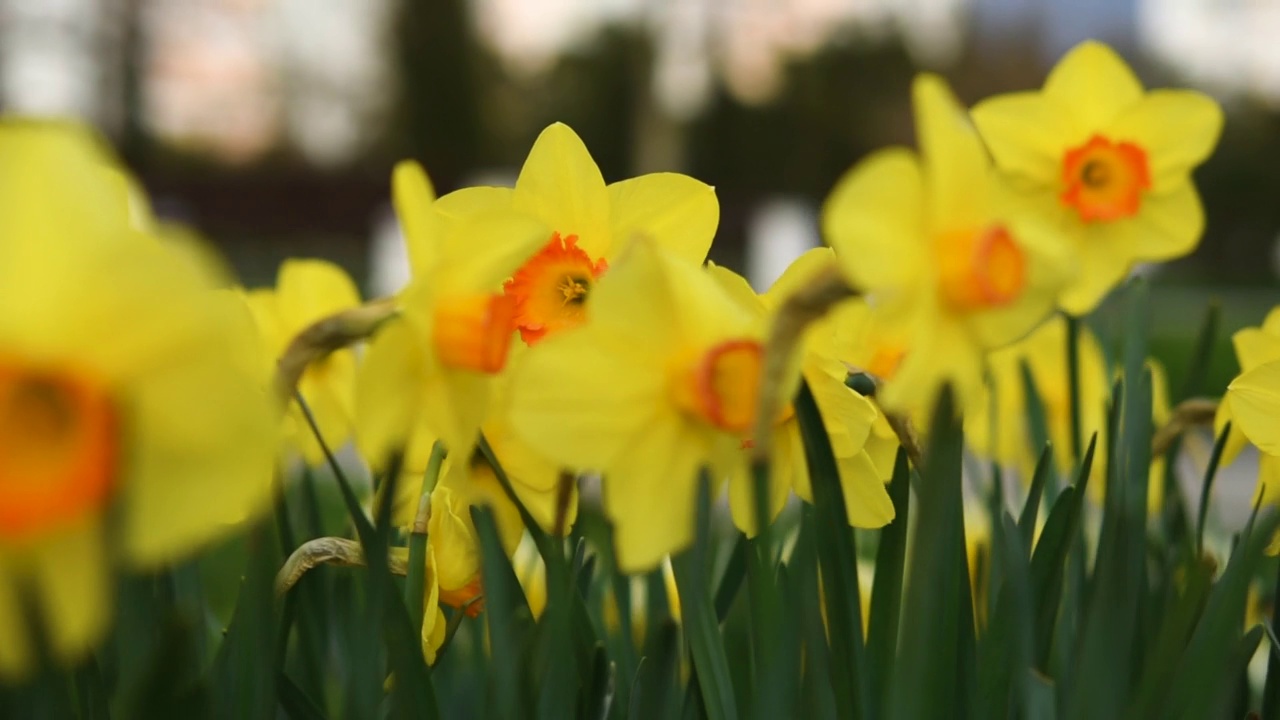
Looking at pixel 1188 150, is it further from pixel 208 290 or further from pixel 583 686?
pixel 208 290

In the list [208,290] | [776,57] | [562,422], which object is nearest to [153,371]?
[208,290]

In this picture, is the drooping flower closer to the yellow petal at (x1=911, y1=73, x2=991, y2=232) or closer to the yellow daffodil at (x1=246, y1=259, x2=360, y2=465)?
the yellow petal at (x1=911, y1=73, x2=991, y2=232)

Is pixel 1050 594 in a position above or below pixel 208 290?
below

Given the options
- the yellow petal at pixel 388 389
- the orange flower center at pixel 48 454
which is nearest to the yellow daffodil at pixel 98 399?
the orange flower center at pixel 48 454

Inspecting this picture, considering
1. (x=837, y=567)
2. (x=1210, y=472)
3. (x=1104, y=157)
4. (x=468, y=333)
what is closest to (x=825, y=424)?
(x=837, y=567)

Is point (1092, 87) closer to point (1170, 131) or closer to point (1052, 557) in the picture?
point (1170, 131)

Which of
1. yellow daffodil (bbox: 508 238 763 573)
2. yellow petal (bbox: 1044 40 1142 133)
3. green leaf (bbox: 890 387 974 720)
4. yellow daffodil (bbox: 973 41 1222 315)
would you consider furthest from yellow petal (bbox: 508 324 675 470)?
yellow petal (bbox: 1044 40 1142 133)
